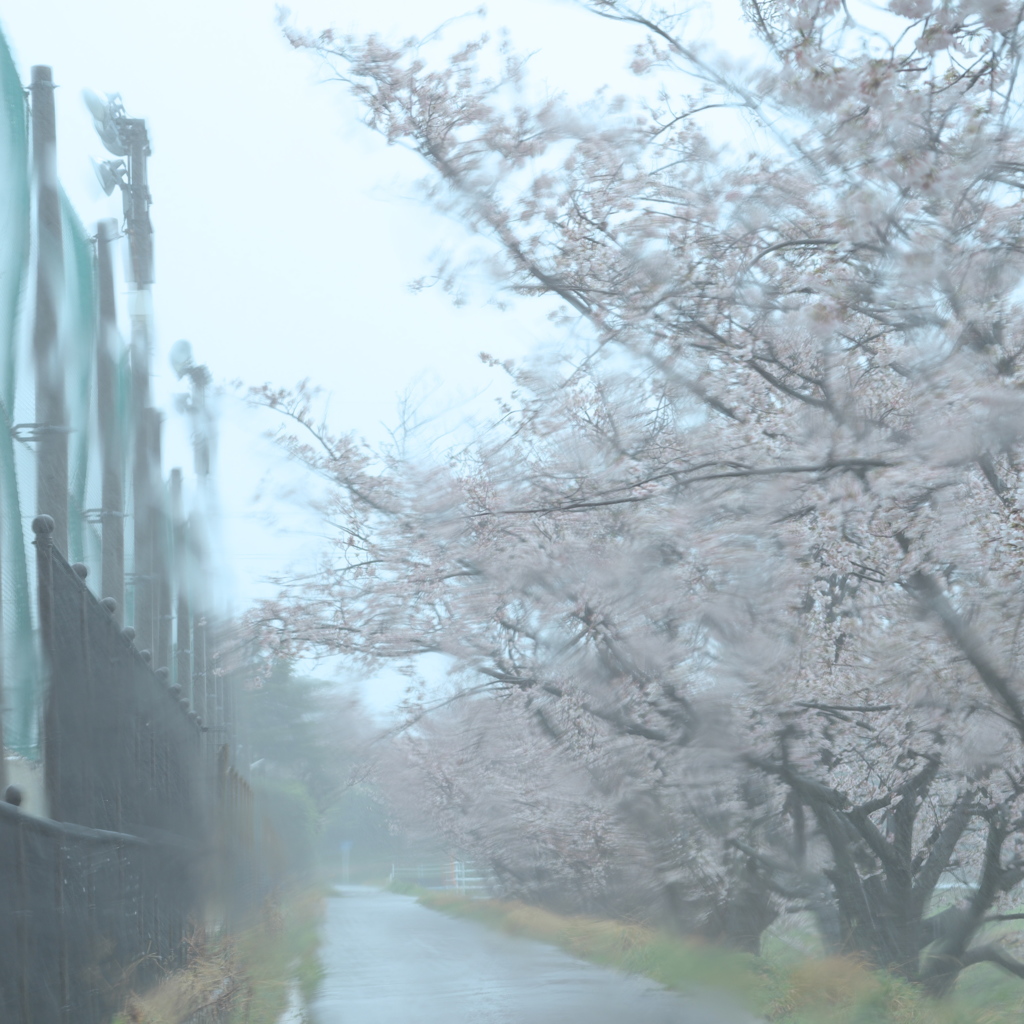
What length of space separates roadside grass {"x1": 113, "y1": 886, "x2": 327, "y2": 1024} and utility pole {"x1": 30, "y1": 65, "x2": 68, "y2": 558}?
3217 millimetres

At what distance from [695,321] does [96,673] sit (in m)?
4.01

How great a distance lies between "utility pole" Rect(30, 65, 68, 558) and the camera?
9023 millimetres

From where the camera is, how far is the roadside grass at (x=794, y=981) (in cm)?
906

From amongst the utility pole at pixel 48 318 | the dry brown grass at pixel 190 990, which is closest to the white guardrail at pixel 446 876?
the dry brown grass at pixel 190 990

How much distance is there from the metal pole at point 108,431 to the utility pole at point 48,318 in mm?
2268

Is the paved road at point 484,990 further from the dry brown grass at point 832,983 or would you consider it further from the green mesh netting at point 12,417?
the green mesh netting at point 12,417

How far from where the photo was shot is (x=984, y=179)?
5.95 m

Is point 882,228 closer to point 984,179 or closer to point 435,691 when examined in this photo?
point 984,179

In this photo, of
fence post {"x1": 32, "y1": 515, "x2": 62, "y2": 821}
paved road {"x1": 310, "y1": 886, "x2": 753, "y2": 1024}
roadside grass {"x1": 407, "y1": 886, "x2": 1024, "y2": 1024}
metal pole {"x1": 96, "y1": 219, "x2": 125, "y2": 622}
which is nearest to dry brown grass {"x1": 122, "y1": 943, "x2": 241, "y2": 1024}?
paved road {"x1": 310, "y1": 886, "x2": 753, "y2": 1024}

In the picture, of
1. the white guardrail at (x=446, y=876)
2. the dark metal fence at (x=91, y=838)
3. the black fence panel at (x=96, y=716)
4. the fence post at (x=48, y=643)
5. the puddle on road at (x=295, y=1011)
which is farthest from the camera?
the white guardrail at (x=446, y=876)

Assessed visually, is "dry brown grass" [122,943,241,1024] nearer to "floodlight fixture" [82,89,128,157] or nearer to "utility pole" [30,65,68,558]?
"utility pole" [30,65,68,558]

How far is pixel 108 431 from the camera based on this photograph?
1204cm

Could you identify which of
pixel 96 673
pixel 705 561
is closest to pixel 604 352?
pixel 705 561

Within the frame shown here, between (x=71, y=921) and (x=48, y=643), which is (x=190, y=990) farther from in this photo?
(x=48, y=643)
